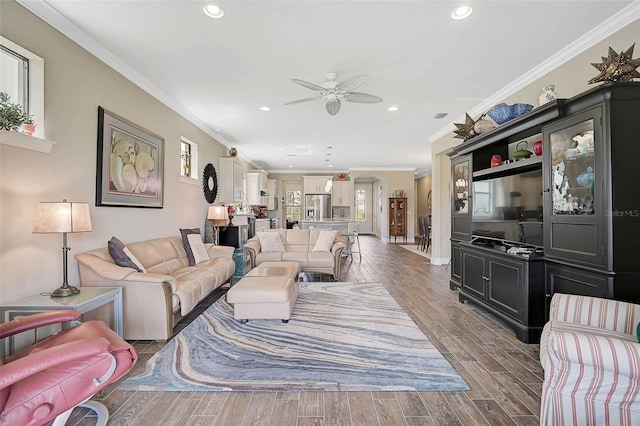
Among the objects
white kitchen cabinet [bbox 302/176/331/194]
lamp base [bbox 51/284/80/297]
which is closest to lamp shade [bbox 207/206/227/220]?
lamp base [bbox 51/284/80/297]

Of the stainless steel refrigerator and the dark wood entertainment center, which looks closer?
the dark wood entertainment center

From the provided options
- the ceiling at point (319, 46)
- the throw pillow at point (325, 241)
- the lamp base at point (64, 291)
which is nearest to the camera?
the lamp base at point (64, 291)

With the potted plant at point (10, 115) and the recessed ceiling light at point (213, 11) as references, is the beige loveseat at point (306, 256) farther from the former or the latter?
the recessed ceiling light at point (213, 11)

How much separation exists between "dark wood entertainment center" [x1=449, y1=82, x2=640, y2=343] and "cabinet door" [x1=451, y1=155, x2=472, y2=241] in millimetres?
100

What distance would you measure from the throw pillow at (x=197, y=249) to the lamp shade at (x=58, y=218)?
2076 mm

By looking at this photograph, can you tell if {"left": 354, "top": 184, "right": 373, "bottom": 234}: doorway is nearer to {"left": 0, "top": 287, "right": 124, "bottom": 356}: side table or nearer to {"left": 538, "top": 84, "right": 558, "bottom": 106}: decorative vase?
{"left": 538, "top": 84, "right": 558, "bottom": 106}: decorative vase

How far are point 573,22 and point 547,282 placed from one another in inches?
90.7

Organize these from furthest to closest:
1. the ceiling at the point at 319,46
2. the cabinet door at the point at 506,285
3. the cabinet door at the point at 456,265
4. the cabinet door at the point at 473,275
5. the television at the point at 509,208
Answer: the cabinet door at the point at 456,265
the cabinet door at the point at 473,275
the television at the point at 509,208
the cabinet door at the point at 506,285
the ceiling at the point at 319,46

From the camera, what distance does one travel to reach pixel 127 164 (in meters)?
3.54

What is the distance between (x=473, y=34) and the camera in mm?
2736

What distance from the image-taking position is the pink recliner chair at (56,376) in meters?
1.28

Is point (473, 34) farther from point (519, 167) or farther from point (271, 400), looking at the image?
point (271, 400)

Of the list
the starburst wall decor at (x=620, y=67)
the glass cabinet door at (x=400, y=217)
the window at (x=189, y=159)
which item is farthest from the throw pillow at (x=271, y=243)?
the glass cabinet door at (x=400, y=217)

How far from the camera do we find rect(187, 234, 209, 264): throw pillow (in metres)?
4.42
